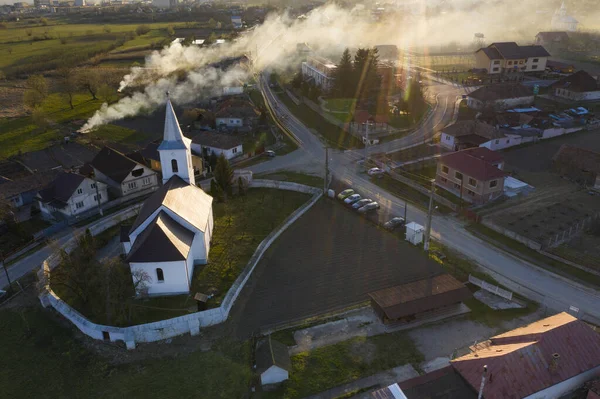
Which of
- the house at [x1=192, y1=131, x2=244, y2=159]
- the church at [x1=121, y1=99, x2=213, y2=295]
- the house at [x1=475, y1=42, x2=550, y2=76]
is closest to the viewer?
the church at [x1=121, y1=99, x2=213, y2=295]

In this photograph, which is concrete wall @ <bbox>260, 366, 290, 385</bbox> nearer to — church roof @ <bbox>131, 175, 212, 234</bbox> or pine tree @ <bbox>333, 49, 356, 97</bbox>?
church roof @ <bbox>131, 175, 212, 234</bbox>

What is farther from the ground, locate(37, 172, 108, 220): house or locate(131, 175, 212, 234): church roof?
locate(131, 175, 212, 234): church roof

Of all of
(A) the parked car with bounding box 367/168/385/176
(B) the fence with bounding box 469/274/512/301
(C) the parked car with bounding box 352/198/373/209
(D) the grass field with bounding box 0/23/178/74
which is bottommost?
(B) the fence with bounding box 469/274/512/301

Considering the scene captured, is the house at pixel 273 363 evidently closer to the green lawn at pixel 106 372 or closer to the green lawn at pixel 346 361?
the green lawn at pixel 346 361

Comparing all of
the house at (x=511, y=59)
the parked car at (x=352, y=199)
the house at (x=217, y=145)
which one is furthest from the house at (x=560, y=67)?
the parked car at (x=352, y=199)

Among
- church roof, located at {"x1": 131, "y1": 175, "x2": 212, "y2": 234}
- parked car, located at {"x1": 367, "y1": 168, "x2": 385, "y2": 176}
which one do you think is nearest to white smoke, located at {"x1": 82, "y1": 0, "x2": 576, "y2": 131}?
church roof, located at {"x1": 131, "y1": 175, "x2": 212, "y2": 234}

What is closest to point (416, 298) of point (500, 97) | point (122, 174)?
point (122, 174)
